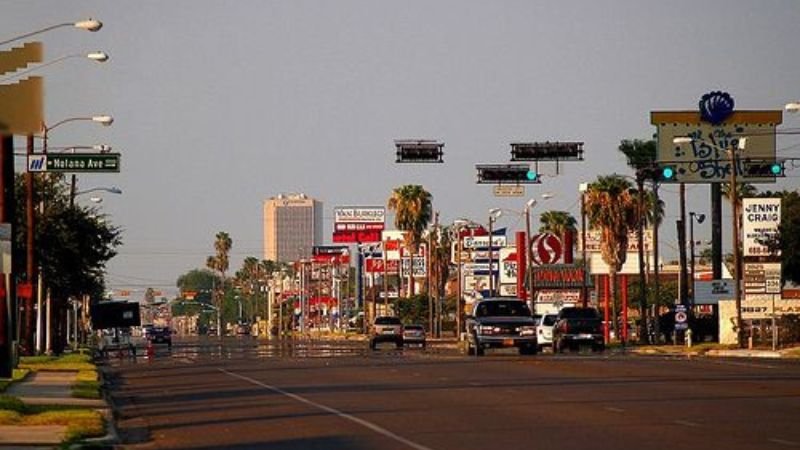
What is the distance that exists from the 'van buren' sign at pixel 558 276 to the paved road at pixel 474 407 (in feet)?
188

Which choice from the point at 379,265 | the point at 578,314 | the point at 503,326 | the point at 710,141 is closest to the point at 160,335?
the point at 710,141

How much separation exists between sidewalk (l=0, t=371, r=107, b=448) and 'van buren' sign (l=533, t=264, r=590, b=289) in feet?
202

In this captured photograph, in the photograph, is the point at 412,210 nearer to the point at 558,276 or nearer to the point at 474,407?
the point at 558,276

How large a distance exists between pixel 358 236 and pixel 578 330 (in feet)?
390

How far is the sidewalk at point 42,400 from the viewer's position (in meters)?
24.4

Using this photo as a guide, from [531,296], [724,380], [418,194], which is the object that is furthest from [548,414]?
[418,194]

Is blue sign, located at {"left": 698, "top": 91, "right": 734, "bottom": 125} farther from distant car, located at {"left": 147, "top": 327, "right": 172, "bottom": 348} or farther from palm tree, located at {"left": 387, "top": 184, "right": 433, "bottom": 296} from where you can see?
palm tree, located at {"left": 387, "top": 184, "right": 433, "bottom": 296}

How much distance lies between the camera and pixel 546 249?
114125 millimetres

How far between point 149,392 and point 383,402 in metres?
10.3

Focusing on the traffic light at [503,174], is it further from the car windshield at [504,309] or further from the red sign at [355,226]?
the red sign at [355,226]

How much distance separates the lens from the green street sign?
4878cm

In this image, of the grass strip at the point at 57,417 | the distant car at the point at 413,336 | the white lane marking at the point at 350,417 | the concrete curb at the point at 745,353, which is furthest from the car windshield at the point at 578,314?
the grass strip at the point at 57,417

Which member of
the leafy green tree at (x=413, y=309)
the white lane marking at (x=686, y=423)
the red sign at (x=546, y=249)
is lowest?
the white lane marking at (x=686, y=423)

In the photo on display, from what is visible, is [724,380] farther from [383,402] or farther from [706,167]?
[706,167]
